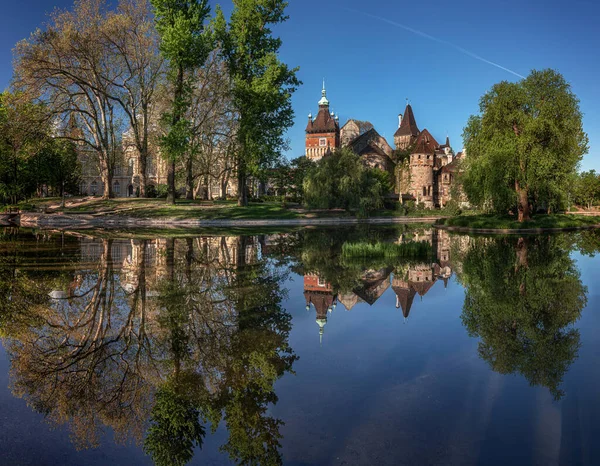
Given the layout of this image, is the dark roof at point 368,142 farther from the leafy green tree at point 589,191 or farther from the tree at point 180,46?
the tree at point 180,46

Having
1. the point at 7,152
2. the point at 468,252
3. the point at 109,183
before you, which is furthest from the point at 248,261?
the point at 7,152

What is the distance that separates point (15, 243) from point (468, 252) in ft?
63.5

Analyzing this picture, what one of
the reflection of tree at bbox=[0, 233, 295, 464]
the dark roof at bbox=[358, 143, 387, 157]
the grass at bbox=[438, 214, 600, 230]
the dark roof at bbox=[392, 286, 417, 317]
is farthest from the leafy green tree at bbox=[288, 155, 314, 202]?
the reflection of tree at bbox=[0, 233, 295, 464]

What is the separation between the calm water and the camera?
3.60 meters

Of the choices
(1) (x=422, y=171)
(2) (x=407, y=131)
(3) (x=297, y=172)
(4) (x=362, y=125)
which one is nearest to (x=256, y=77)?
(3) (x=297, y=172)

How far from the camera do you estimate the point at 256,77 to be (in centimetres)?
3669

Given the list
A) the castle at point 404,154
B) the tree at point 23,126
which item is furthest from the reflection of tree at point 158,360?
the castle at point 404,154

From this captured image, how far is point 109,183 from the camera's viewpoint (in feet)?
138

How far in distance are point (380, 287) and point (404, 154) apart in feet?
250

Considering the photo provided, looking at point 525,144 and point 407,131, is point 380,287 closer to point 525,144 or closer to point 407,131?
point 525,144

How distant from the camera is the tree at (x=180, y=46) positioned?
32.6 m

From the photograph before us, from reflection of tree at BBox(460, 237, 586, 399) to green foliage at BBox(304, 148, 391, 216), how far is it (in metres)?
28.0

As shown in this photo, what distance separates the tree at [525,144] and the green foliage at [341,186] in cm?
1233

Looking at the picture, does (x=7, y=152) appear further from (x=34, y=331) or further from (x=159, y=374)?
Answer: (x=159, y=374)
